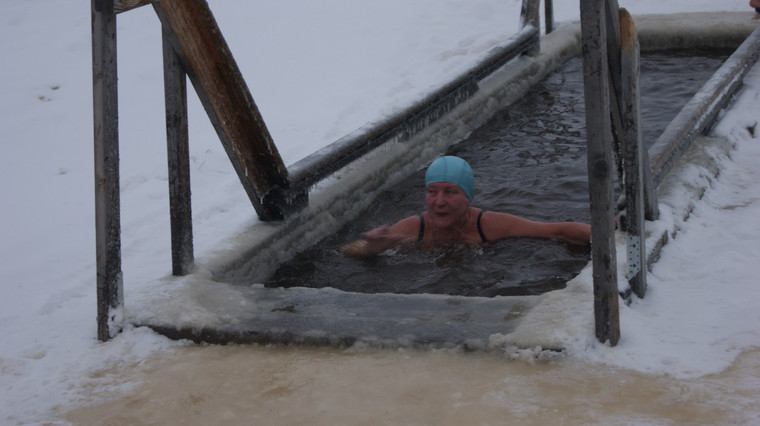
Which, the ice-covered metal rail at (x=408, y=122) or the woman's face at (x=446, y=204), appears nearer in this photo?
the woman's face at (x=446, y=204)

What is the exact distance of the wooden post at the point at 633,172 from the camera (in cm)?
388

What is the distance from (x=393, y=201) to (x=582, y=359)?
10.5 ft

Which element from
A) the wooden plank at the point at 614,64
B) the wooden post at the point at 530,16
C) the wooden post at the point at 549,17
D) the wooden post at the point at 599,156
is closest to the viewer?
the wooden post at the point at 599,156

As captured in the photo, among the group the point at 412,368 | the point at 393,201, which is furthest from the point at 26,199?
the point at 412,368

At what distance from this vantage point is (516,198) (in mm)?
6523

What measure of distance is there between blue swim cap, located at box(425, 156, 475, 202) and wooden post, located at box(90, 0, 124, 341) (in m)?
2.26

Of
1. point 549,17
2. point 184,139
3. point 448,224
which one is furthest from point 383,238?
point 549,17

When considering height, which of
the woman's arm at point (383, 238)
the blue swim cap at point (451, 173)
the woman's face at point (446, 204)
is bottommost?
the woman's arm at point (383, 238)

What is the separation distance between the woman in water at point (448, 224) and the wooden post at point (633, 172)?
1587mm

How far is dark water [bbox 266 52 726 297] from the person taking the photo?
5.27 metres

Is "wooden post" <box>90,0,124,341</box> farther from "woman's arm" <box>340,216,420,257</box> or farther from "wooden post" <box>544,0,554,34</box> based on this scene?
"wooden post" <box>544,0,554,34</box>

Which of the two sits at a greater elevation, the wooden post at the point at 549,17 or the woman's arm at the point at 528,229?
the wooden post at the point at 549,17

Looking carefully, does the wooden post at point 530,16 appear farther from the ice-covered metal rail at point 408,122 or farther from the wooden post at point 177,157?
the wooden post at point 177,157

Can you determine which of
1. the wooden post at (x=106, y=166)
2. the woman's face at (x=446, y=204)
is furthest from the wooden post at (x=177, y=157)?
the woman's face at (x=446, y=204)
